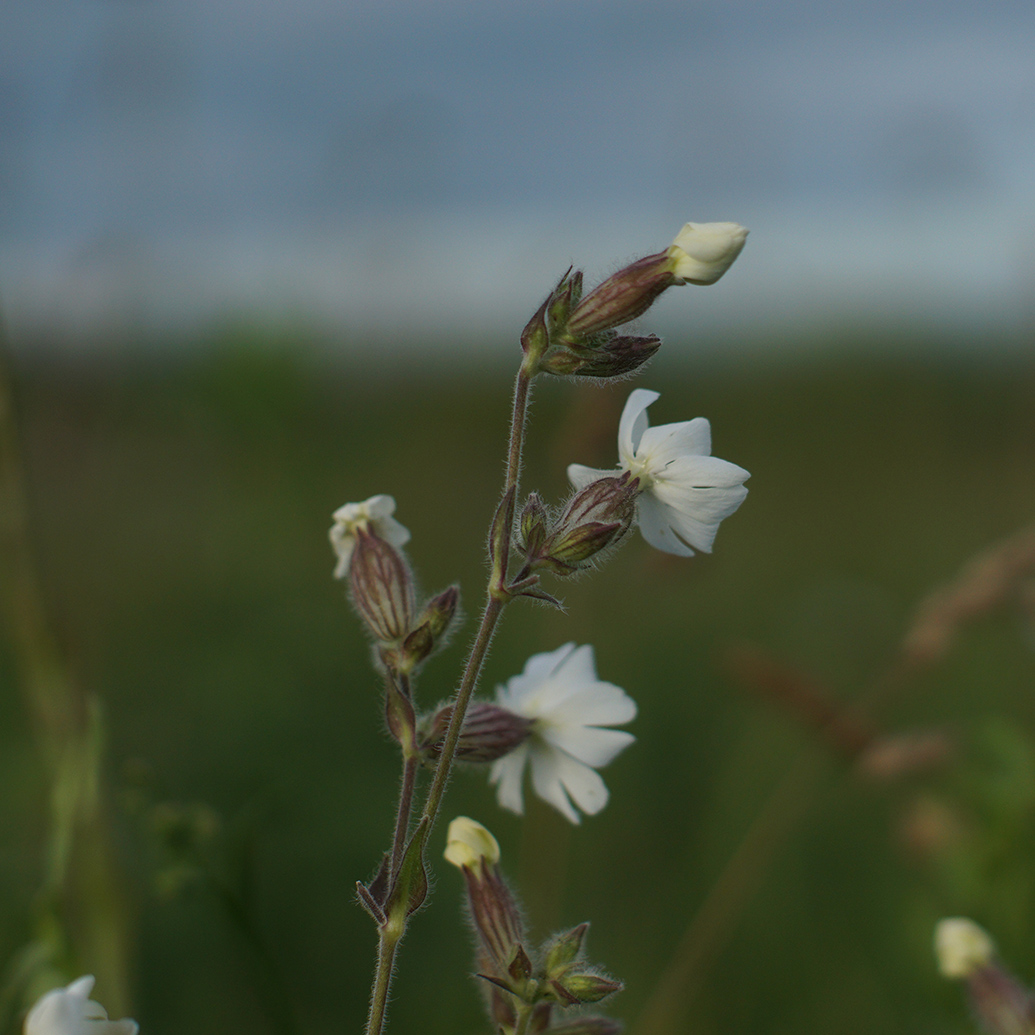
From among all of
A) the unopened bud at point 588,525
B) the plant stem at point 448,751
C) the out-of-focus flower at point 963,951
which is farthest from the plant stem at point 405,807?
the out-of-focus flower at point 963,951

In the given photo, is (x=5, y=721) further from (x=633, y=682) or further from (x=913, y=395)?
(x=913, y=395)

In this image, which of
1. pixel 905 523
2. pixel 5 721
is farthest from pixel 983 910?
pixel 905 523

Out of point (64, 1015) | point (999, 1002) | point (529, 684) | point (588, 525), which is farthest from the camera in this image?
point (999, 1002)

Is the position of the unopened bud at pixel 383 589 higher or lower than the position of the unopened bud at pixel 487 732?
higher

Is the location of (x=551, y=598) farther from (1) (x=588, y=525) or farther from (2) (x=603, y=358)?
(2) (x=603, y=358)

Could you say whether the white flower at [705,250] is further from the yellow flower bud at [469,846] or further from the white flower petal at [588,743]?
the yellow flower bud at [469,846]

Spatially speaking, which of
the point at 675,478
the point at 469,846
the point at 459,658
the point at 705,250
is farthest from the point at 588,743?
the point at 459,658
